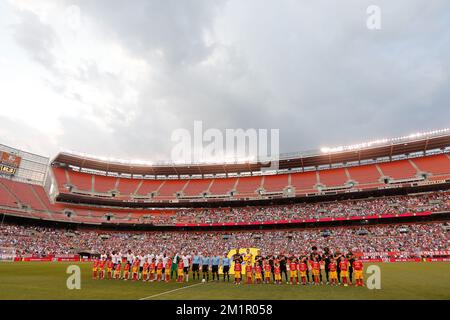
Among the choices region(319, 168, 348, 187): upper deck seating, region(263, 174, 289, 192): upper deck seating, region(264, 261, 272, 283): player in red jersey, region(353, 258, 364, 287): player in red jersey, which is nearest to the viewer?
region(353, 258, 364, 287): player in red jersey

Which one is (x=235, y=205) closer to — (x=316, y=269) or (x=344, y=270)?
(x=316, y=269)

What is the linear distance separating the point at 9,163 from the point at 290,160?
57193 mm

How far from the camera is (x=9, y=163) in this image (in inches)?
2345

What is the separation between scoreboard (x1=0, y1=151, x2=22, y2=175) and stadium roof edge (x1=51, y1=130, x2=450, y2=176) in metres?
6.97

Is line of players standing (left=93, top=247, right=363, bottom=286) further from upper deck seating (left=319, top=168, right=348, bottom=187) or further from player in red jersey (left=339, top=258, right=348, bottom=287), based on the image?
upper deck seating (left=319, top=168, right=348, bottom=187)

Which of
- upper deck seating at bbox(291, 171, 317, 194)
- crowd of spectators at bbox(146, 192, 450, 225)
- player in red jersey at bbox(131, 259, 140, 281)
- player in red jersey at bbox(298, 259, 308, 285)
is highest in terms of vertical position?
upper deck seating at bbox(291, 171, 317, 194)

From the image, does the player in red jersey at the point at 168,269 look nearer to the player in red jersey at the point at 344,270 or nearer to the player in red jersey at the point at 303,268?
the player in red jersey at the point at 303,268

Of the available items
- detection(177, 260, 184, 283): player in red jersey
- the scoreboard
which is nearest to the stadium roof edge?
the scoreboard

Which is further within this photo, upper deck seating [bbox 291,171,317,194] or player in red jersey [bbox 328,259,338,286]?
upper deck seating [bbox 291,171,317,194]

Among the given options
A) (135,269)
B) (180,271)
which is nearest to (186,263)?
(180,271)

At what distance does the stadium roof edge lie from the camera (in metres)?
54.0

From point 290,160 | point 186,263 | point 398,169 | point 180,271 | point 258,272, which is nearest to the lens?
point 258,272

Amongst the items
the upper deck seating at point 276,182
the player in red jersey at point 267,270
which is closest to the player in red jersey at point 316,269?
the player in red jersey at point 267,270

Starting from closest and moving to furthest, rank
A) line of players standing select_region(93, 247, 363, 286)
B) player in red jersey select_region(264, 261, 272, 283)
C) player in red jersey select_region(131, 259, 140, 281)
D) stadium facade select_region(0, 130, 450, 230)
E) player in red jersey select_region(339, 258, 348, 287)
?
player in red jersey select_region(339, 258, 348, 287) < line of players standing select_region(93, 247, 363, 286) < player in red jersey select_region(264, 261, 272, 283) < player in red jersey select_region(131, 259, 140, 281) < stadium facade select_region(0, 130, 450, 230)
